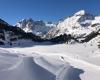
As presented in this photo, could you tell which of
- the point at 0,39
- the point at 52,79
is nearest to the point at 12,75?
the point at 52,79

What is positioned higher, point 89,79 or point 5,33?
point 5,33

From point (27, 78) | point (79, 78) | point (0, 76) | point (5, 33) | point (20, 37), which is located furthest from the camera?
point (20, 37)

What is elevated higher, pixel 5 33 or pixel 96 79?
pixel 5 33

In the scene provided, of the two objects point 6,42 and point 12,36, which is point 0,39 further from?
point 12,36

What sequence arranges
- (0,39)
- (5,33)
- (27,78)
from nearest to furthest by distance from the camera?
(27,78)
(0,39)
(5,33)

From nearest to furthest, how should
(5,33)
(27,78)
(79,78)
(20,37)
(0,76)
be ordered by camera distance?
(0,76), (27,78), (79,78), (5,33), (20,37)

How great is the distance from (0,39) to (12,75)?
103m

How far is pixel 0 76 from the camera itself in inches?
593

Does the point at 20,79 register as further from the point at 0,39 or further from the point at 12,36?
the point at 12,36

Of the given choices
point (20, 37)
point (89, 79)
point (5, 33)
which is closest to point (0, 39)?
point (5, 33)

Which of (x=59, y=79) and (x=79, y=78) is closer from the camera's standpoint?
(x=59, y=79)

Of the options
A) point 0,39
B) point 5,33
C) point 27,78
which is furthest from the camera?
point 5,33

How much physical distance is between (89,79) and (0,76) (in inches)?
318

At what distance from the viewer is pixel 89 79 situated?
2125 cm
